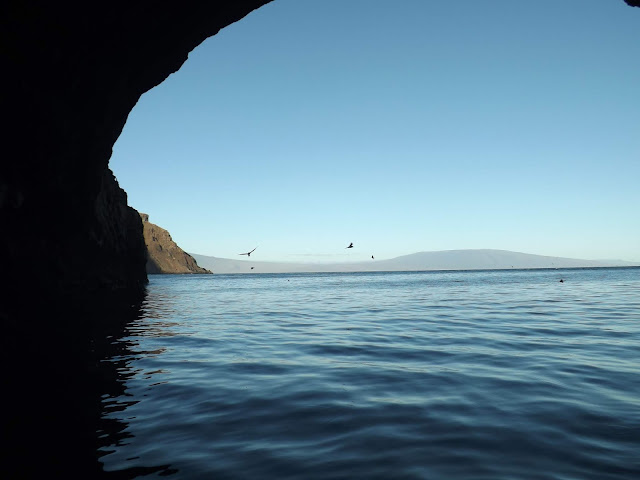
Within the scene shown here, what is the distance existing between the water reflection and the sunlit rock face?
12.9 feet

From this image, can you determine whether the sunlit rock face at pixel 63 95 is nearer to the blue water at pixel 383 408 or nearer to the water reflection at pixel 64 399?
the water reflection at pixel 64 399

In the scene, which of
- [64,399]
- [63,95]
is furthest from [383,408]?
[63,95]

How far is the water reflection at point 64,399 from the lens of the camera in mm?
4723

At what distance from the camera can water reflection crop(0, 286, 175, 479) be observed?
4.72m

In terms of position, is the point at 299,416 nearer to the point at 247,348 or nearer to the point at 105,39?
the point at 247,348

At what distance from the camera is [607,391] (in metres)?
6.99

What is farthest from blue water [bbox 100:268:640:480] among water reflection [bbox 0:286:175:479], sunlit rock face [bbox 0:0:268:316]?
sunlit rock face [bbox 0:0:268:316]

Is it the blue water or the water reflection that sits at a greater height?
the blue water

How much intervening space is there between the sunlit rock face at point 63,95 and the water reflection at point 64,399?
394cm

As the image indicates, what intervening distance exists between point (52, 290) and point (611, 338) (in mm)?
26991

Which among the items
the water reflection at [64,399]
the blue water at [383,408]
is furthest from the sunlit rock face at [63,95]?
the blue water at [383,408]

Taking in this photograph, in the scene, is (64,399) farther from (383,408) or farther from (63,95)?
(63,95)

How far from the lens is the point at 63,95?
15.4 m

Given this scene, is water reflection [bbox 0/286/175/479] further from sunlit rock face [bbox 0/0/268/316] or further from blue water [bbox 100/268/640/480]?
sunlit rock face [bbox 0/0/268/316]
